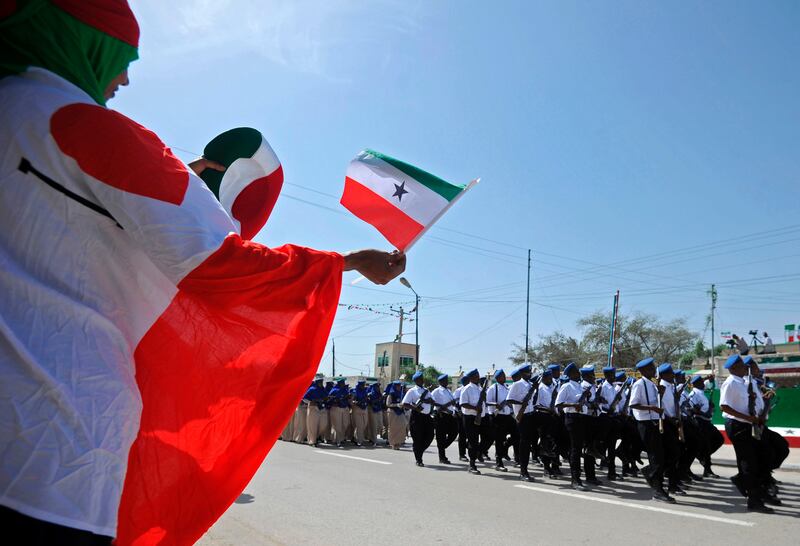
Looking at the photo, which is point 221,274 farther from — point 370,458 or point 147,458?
point 370,458

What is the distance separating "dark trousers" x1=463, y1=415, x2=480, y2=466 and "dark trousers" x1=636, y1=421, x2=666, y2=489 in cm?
341

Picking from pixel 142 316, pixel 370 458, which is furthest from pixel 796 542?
pixel 370 458

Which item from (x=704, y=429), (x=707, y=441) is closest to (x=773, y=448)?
(x=707, y=441)

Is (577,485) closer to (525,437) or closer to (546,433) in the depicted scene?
(525,437)

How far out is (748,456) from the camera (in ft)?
27.3

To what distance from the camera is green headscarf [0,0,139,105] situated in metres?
1.33

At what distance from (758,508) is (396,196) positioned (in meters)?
7.93

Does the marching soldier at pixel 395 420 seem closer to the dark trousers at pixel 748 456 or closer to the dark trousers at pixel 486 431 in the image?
the dark trousers at pixel 486 431

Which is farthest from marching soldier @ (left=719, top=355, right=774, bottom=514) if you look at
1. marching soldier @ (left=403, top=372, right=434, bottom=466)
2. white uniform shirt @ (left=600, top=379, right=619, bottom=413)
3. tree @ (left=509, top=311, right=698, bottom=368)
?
tree @ (left=509, top=311, right=698, bottom=368)

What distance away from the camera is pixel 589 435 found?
11492 mm

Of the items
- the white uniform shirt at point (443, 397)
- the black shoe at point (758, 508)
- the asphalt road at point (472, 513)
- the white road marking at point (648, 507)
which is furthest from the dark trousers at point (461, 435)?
the black shoe at point (758, 508)

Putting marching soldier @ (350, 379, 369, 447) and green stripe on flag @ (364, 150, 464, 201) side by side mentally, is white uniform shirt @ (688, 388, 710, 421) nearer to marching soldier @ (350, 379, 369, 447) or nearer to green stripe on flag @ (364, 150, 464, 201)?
marching soldier @ (350, 379, 369, 447)

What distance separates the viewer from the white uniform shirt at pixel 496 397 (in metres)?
13.3

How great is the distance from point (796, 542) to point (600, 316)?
50201mm
